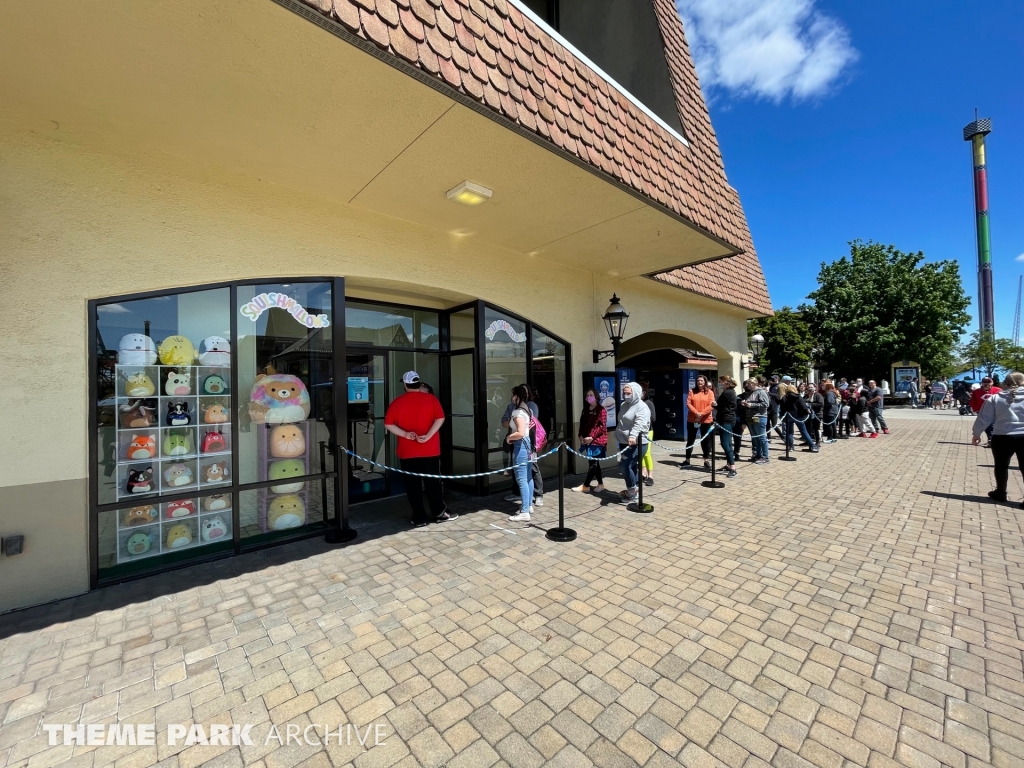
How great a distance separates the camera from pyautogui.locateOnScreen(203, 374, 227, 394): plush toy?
4446mm

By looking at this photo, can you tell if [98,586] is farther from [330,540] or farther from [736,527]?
[736,527]

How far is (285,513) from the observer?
16.0ft

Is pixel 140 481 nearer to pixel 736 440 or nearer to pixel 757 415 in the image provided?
pixel 757 415

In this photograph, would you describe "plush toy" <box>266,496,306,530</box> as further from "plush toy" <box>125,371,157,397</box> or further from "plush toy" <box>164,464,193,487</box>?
"plush toy" <box>125,371,157,397</box>

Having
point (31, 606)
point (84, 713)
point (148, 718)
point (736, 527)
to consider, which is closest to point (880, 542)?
point (736, 527)

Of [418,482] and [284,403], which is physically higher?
[284,403]

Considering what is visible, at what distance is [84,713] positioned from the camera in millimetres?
2369

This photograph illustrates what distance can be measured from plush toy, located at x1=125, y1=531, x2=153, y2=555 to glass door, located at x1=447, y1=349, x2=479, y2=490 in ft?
12.8

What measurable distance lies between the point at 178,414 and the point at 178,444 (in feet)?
1.01

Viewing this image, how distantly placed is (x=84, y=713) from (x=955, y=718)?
186 inches

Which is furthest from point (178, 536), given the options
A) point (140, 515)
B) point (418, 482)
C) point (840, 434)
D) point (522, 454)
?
point (840, 434)

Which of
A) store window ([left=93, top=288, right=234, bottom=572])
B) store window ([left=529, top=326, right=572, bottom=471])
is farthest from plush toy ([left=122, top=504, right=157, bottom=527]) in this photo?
store window ([left=529, top=326, right=572, bottom=471])

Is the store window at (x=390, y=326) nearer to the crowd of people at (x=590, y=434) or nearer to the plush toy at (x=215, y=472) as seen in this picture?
the crowd of people at (x=590, y=434)

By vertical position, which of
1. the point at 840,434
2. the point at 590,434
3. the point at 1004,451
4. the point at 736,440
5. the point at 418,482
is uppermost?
the point at 590,434
